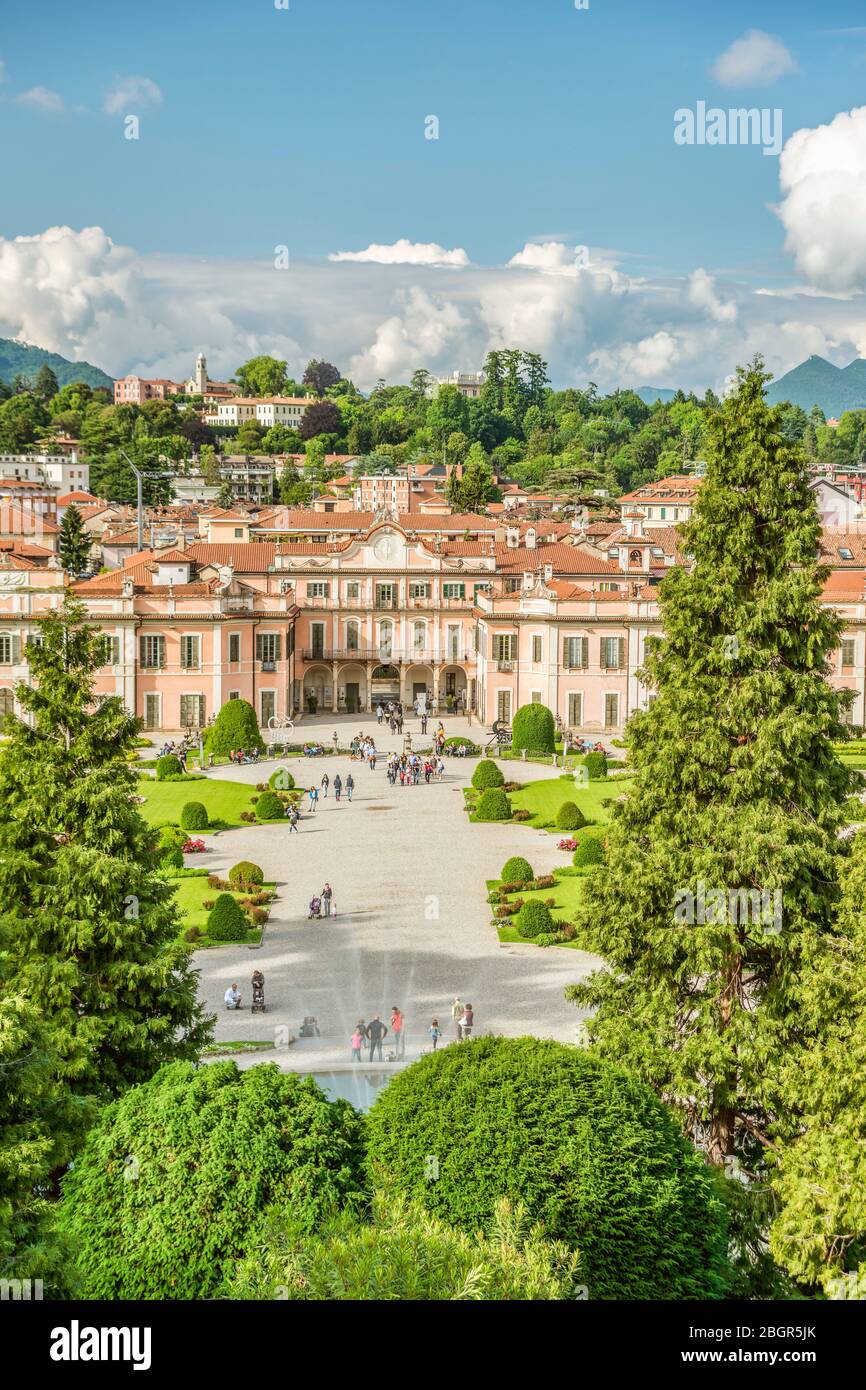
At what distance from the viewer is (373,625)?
63.0 m

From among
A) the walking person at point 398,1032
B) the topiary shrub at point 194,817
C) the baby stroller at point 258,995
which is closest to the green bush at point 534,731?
the topiary shrub at point 194,817

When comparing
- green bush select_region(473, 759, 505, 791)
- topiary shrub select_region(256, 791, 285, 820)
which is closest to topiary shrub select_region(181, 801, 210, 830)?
topiary shrub select_region(256, 791, 285, 820)

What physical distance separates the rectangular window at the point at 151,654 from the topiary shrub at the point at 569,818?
A: 21.4 meters

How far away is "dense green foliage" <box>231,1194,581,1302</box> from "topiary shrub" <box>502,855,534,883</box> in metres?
20.0

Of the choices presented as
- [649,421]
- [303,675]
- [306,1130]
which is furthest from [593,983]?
[649,421]

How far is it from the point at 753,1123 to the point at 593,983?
2.57 metres

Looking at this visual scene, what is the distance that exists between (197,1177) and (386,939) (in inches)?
599

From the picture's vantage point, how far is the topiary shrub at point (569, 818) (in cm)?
3756

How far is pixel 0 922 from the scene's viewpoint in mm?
12102

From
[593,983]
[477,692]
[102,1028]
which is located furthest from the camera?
[477,692]

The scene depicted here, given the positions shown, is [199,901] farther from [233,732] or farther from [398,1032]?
[233,732]

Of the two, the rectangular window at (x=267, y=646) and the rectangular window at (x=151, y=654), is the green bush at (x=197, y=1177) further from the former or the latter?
the rectangular window at (x=267, y=646)

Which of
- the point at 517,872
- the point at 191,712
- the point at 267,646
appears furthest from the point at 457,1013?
the point at 267,646

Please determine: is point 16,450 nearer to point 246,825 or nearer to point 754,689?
point 246,825
